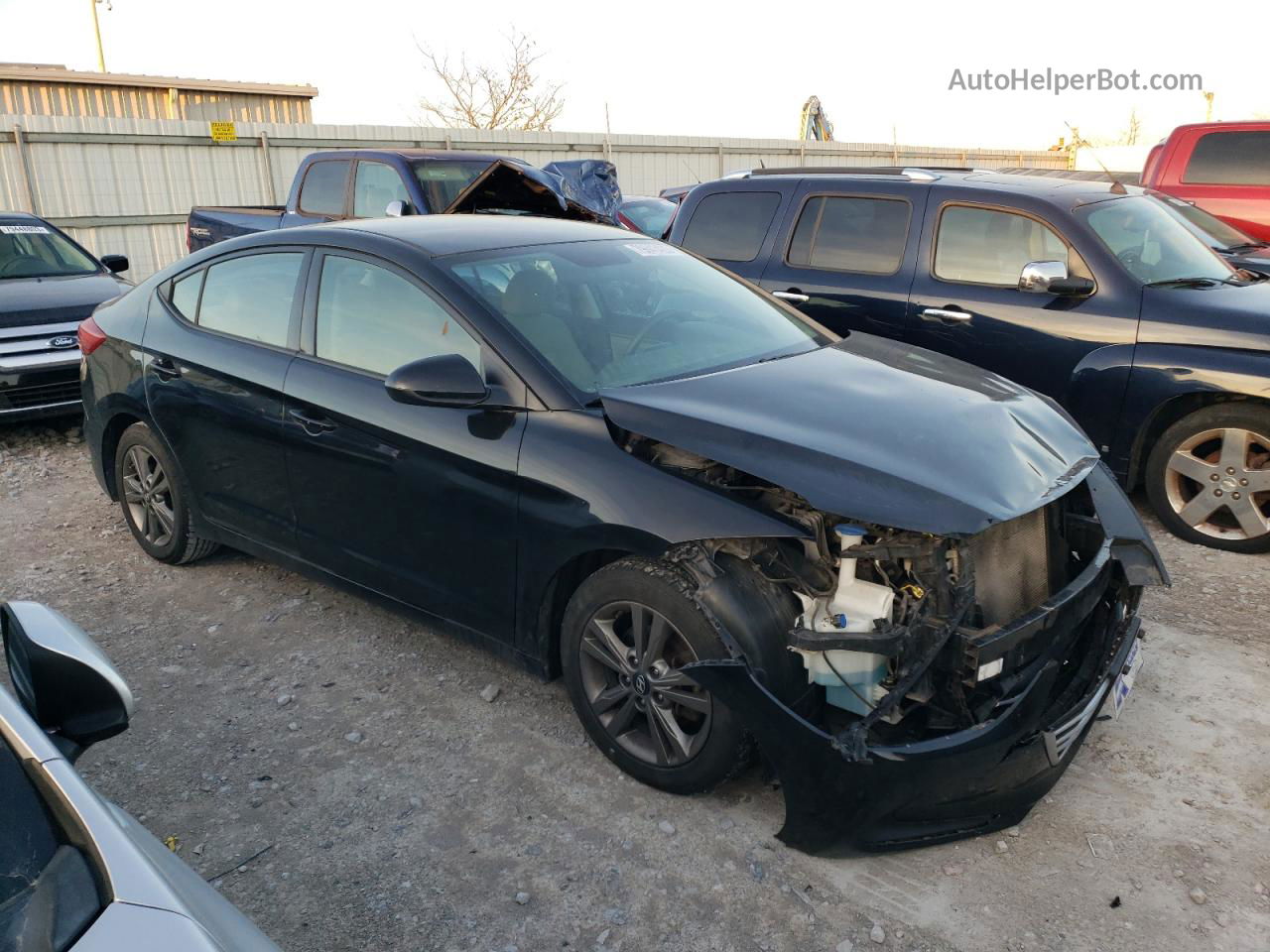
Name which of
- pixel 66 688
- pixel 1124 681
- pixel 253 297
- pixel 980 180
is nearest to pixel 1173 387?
pixel 980 180

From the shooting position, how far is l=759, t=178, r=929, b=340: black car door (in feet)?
19.8

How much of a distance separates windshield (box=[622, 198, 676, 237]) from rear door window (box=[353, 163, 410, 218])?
3.10 meters

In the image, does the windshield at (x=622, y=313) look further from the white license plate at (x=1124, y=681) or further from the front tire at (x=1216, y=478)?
the front tire at (x=1216, y=478)

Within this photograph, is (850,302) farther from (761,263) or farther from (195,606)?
(195,606)

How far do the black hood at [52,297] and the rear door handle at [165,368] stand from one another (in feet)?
11.3

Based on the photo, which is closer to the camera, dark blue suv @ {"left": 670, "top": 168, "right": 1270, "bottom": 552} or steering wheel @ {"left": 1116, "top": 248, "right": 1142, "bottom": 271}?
dark blue suv @ {"left": 670, "top": 168, "right": 1270, "bottom": 552}

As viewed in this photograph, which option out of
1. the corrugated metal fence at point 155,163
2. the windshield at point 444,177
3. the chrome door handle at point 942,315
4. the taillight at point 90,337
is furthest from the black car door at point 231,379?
the corrugated metal fence at point 155,163

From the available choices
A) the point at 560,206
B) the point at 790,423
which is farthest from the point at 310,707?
the point at 560,206

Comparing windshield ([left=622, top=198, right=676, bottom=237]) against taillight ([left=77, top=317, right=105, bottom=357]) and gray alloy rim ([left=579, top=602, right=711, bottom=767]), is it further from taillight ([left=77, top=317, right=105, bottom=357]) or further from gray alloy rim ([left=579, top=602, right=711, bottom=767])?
gray alloy rim ([left=579, top=602, right=711, bottom=767])

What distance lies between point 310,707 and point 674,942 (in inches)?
71.1

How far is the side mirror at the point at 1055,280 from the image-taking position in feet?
17.7

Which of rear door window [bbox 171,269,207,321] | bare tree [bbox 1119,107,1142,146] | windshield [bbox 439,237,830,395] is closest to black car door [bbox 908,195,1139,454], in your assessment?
windshield [bbox 439,237,830,395]

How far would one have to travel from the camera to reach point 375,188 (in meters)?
9.85

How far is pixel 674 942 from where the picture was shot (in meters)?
2.65
